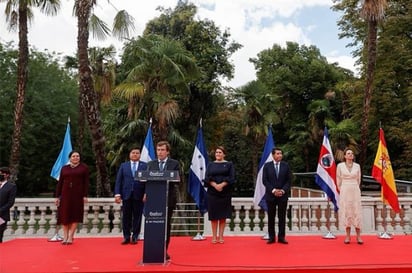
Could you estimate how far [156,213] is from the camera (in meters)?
4.93

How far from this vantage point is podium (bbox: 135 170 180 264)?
488 centimetres

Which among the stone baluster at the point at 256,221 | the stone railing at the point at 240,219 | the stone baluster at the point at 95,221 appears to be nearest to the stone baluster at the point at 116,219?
the stone railing at the point at 240,219

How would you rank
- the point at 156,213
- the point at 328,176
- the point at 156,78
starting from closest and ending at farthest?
the point at 156,213 → the point at 328,176 → the point at 156,78

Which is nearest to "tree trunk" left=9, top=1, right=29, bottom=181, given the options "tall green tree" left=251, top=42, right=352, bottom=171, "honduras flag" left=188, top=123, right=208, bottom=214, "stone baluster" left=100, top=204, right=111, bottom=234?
"stone baluster" left=100, top=204, right=111, bottom=234

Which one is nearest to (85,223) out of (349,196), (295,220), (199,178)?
(199,178)

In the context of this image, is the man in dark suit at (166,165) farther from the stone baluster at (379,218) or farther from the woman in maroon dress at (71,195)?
the stone baluster at (379,218)

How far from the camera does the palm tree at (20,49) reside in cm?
977

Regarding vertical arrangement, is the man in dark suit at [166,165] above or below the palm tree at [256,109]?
below

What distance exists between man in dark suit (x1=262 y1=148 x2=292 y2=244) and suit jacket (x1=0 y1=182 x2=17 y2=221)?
391 centimetres

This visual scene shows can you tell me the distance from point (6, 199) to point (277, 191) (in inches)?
162

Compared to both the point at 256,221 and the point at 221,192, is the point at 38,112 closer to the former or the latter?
the point at 256,221

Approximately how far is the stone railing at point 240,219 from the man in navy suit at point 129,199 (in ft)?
3.42

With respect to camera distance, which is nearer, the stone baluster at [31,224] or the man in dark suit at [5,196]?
the man in dark suit at [5,196]

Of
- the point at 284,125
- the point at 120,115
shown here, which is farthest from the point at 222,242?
the point at 284,125
